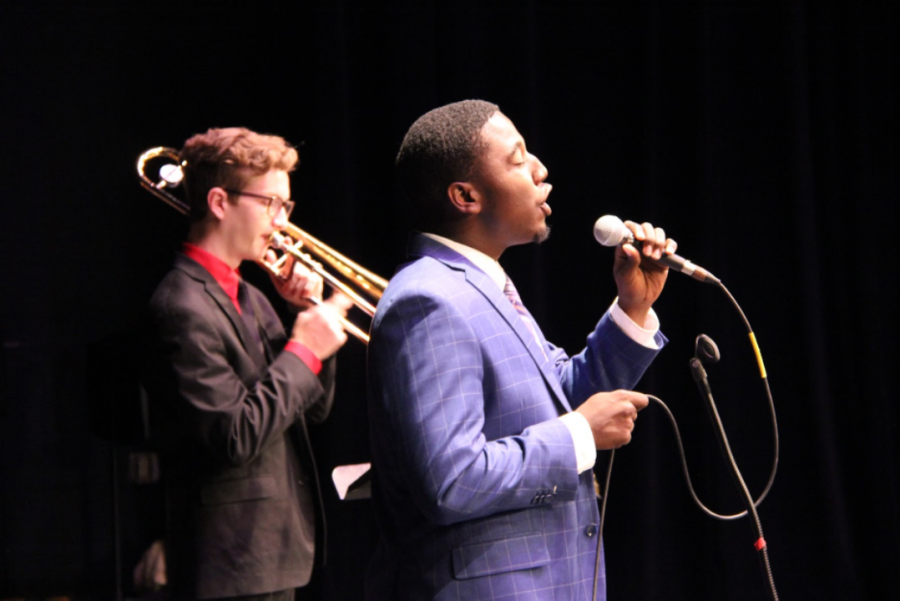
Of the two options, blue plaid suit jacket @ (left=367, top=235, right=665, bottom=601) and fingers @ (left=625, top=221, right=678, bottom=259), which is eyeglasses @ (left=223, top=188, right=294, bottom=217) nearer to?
blue plaid suit jacket @ (left=367, top=235, right=665, bottom=601)

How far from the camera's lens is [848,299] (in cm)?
316

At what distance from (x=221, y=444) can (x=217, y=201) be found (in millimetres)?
661

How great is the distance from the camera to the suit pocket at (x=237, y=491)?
2.00m

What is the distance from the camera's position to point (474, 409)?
4.56ft

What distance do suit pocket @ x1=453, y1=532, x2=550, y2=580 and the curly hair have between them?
1252 mm

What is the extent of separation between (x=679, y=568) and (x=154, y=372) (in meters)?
2.01

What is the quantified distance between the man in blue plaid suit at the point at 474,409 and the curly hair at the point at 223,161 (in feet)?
2.32

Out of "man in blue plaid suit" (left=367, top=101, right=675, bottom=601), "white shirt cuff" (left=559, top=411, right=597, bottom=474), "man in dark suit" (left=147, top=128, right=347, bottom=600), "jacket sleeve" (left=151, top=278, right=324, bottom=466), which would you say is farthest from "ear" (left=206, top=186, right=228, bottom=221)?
"white shirt cuff" (left=559, top=411, right=597, bottom=474)

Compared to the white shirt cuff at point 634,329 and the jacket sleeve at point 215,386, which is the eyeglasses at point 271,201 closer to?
the jacket sleeve at point 215,386

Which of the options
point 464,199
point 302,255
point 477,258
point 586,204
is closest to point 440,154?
point 464,199

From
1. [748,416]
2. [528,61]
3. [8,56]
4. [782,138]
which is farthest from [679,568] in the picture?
[8,56]

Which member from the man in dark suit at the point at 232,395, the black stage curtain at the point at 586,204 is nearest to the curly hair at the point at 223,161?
the man in dark suit at the point at 232,395

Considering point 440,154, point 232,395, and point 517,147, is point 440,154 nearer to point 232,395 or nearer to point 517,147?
point 517,147

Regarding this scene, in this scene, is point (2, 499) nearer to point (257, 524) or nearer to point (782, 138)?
point (257, 524)
